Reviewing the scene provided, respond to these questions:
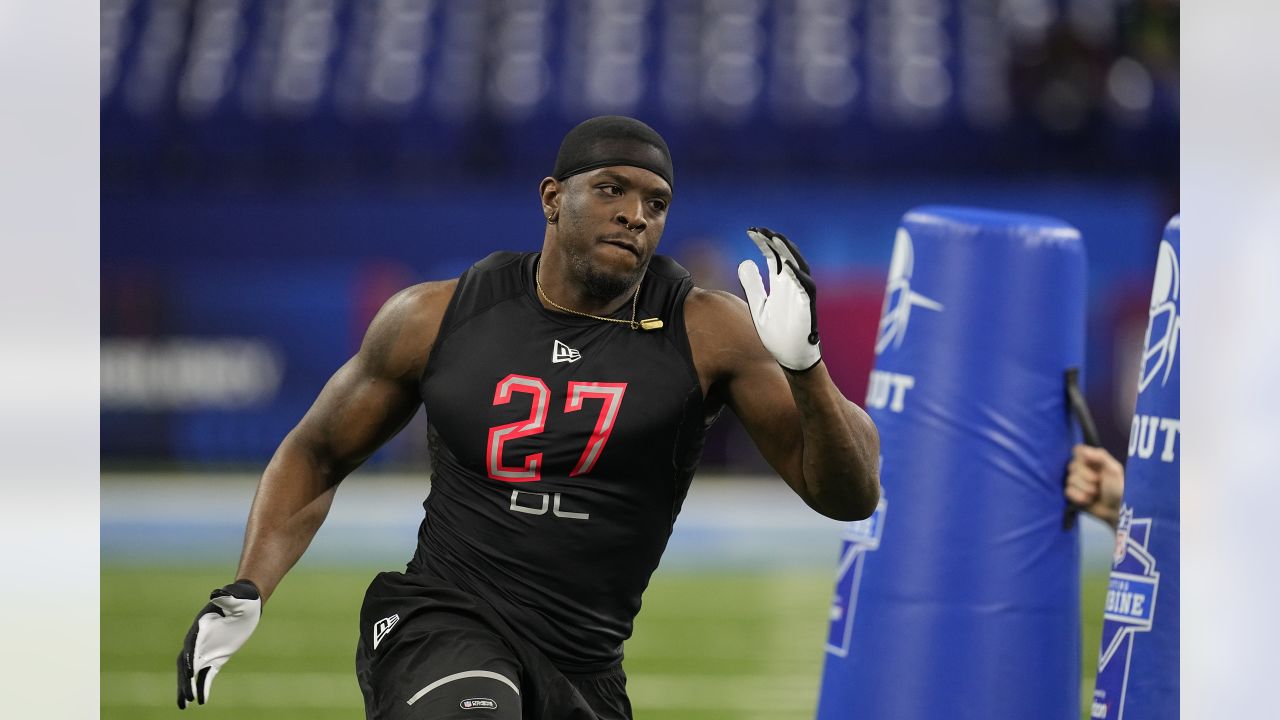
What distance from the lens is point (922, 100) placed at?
8602 millimetres

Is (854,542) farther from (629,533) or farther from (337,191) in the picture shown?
(337,191)

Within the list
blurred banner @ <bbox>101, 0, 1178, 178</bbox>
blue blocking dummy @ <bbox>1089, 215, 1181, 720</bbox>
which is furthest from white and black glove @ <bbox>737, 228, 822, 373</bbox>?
blurred banner @ <bbox>101, 0, 1178, 178</bbox>

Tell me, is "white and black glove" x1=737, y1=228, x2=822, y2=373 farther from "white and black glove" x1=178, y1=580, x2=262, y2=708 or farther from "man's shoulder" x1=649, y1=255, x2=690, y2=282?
"white and black glove" x1=178, y1=580, x2=262, y2=708

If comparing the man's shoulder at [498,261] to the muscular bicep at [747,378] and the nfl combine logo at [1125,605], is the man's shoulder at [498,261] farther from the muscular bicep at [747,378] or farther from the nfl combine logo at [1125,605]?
the nfl combine logo at [1125,605]

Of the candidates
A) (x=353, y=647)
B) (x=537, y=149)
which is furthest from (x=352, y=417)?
(x=537, y=149)

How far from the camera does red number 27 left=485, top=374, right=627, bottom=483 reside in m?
2.42

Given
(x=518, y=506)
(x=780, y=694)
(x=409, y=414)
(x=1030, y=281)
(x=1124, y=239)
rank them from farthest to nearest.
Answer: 1. (x=1124, y=239)
2. (x=780, y=694)
3. (x=1030, y=281)
4. (x=409, y=414)
5. (x=518, y=506)

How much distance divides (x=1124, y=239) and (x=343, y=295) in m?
4.24

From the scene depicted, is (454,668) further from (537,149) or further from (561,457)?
(537,149)

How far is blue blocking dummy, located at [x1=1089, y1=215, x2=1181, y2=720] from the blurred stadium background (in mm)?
2552

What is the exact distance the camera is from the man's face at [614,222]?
2.41 m

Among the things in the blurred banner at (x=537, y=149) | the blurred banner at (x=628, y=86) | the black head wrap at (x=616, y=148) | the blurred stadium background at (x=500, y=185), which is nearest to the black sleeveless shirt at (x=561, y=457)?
the black head wrap at (x=616, y=148)
